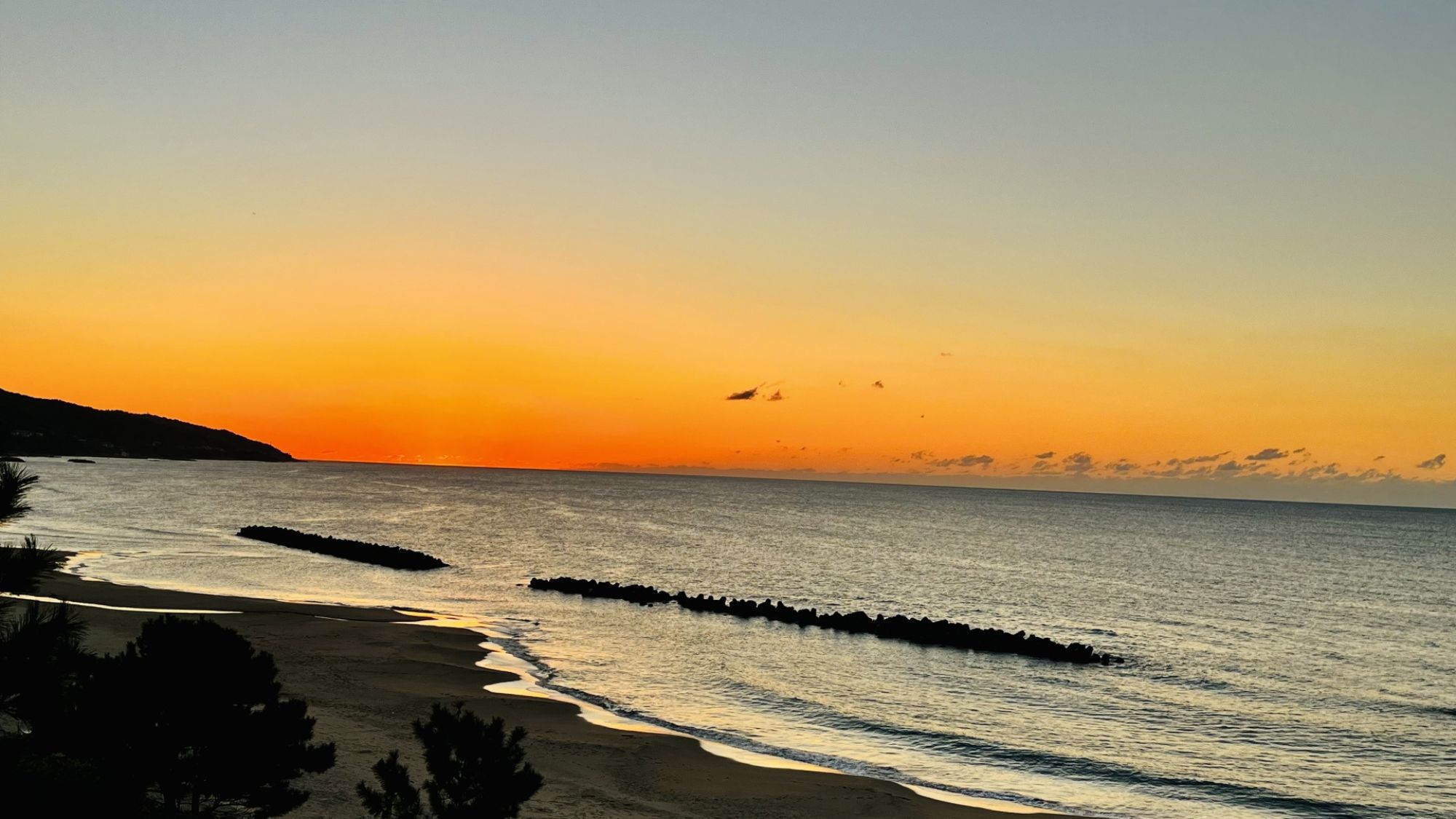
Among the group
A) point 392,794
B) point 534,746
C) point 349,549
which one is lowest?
point 349,549

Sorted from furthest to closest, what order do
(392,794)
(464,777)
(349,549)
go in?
1. (349,549)
2. (392,794)
3. (464,777)

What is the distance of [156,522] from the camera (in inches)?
3898

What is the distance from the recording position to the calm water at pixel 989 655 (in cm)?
2650

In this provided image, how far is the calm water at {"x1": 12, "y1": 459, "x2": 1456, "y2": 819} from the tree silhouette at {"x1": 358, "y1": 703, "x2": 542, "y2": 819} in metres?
15.1

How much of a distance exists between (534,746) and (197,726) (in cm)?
1207

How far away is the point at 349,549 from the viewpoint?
251 feet

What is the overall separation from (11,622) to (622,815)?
11859 mm

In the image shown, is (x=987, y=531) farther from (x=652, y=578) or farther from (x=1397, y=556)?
(x=652, y=578)

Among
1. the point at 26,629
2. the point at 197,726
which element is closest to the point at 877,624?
the point at 197,726

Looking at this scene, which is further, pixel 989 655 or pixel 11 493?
pixel 989 655

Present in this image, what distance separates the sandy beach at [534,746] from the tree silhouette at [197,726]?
488 centimetres

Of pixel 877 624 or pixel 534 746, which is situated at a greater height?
pixel 534 746

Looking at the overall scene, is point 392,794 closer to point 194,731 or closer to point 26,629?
point 194,731

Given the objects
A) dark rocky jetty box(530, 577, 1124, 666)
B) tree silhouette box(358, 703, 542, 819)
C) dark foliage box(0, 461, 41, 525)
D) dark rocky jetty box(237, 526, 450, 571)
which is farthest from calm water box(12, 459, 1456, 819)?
dark foliage box(0, 461, 41, 525)
